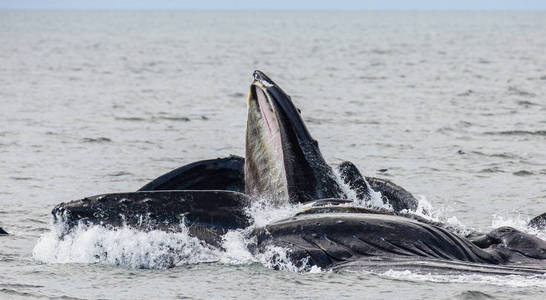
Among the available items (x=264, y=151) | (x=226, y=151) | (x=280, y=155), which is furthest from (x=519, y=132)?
(x=280, y=155)

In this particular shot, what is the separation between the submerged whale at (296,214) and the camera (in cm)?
959

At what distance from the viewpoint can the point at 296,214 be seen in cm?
1012

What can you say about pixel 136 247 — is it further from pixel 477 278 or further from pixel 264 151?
pixel 477 278

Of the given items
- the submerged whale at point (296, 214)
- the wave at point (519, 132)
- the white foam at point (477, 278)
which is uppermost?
the submerged whale at point (296, 214)

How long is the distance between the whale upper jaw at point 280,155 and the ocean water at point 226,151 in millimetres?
440

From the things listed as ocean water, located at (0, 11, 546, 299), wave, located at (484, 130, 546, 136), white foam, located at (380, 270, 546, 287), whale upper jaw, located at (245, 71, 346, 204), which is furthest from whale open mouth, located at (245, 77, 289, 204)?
wave, located at (484, 130, 546, 136)

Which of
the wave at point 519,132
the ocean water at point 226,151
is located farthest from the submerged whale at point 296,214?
the wave at point 519,132

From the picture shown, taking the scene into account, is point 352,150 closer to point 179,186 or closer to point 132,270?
point 179,186

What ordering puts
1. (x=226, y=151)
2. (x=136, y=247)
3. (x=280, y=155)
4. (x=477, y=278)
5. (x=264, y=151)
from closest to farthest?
1. (x=477, y=278)
2. (x=136, y=247)
3. (x=280, y=155)
4. (x=264, y=151)
5. (x=226, y=151)

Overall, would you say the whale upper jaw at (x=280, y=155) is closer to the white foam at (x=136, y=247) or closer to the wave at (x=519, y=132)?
the white foam at (x=136, y=247)

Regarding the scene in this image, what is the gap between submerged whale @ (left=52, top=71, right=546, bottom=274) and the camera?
959 centimetres

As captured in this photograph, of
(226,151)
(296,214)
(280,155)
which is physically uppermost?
(280,155)

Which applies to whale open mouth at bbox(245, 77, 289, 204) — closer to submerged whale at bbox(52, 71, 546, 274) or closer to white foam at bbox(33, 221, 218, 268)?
submerged whale at bbox(52, 71, 546, 274)

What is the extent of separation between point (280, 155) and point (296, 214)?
0.85m
